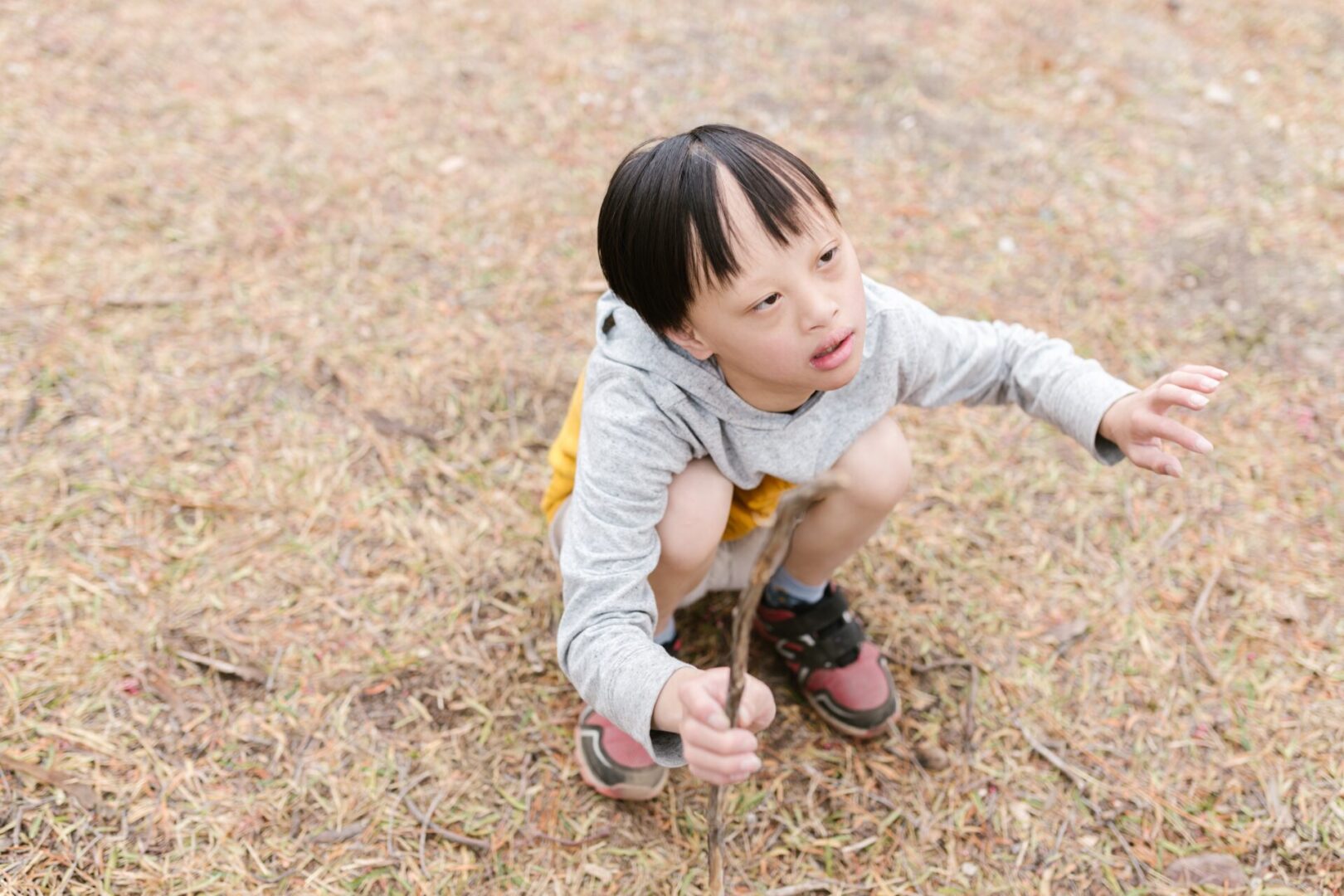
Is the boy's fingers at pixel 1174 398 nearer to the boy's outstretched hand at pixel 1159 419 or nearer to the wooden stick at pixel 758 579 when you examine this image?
the boy's outstretched hand at pixel 1159 419

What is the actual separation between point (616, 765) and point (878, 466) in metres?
0.71

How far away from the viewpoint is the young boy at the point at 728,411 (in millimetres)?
1362

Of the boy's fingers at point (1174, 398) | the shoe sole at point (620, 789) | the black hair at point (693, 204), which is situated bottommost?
the shoe sole at point (620, 789)

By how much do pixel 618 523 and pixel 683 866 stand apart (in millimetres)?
677

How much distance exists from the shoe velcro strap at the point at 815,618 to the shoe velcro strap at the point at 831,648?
0.08 feet

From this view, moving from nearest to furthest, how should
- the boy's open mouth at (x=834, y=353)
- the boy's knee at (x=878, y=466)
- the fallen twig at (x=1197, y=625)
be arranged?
1. the boy's open mouth at (x=834, y=353)
2. the boy's knee at (x=878, y=466)
3. the fallen twig at (x=1197, y=625)

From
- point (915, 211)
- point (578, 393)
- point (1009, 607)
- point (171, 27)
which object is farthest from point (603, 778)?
point (171, 27)

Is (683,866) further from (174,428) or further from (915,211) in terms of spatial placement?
(915,211)

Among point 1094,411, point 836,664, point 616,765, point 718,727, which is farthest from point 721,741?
point 1094,411

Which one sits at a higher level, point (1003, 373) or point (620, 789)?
point (1003, 373)

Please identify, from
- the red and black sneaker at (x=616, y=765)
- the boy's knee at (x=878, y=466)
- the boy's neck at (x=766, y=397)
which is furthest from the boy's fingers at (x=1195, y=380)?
the red and black sneaker at (x=616, y=765)

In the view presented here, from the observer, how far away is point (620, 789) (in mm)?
1770

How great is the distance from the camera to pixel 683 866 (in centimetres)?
173

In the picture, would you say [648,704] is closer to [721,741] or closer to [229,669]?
[721,741]
